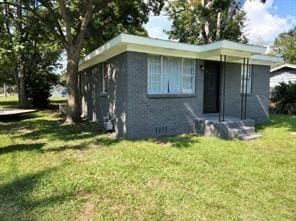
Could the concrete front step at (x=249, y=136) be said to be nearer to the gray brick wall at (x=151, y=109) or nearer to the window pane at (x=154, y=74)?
the gray brick wall at (x=151, y=109)

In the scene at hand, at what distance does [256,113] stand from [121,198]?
9.92 m

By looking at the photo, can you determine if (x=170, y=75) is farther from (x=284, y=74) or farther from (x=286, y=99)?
(x=284, y=74)

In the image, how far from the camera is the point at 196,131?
10.2 meters

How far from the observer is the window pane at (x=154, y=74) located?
9336 mm

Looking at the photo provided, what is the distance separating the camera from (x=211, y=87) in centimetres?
1140

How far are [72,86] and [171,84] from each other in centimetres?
490

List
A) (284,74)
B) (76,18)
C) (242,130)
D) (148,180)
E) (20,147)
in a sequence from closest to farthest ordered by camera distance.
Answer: (148,180)
(20,147)
(242,130)
(76,18)
(284,74)

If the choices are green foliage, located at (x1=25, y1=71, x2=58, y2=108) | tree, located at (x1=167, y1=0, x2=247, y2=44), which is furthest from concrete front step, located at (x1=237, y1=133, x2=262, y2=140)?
green foliage, located at (x1=25, y1=71, x2=58, y2=108)

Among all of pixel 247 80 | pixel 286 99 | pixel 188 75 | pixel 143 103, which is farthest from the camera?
pixel 286 99

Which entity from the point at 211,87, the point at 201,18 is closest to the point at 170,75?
the point at 211,87

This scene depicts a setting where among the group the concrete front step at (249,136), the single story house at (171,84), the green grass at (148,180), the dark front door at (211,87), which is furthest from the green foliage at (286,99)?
the green grass at (148,180)

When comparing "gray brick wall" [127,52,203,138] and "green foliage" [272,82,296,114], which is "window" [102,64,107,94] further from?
"green foliage" [272,82,296,114]

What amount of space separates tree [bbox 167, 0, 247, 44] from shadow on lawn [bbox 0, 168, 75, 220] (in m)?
13.9

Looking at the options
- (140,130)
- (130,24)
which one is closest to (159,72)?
(140,130)
